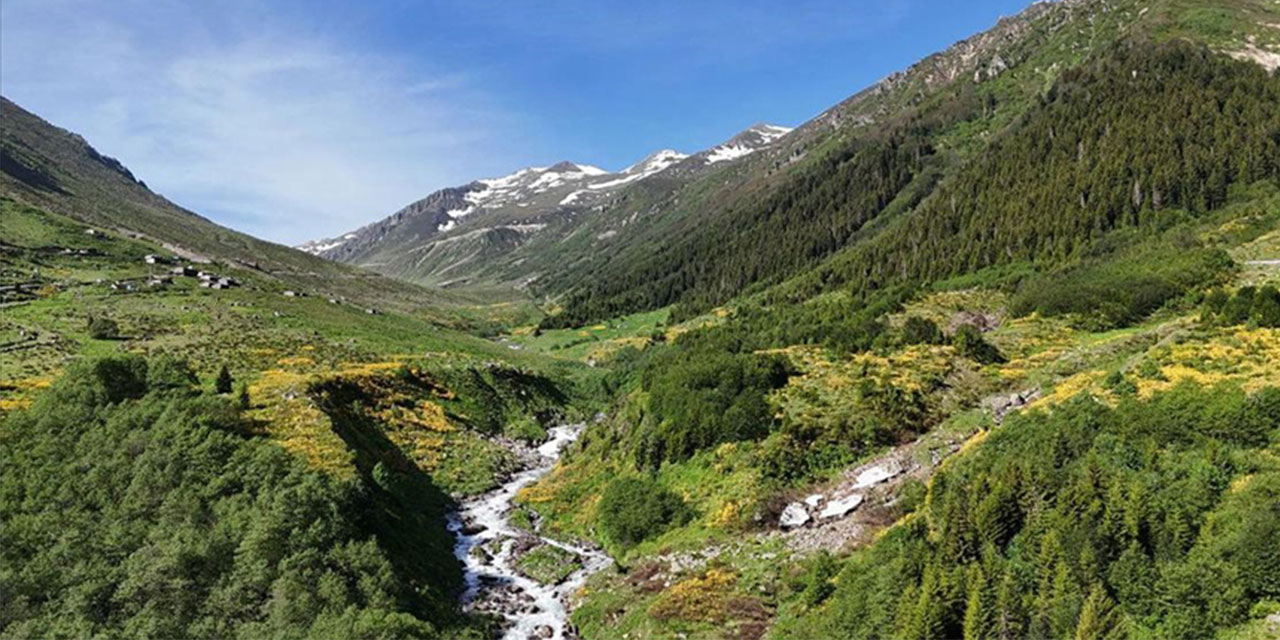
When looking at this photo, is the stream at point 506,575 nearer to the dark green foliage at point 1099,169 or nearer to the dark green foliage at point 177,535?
the dark green foliage at point 177,535

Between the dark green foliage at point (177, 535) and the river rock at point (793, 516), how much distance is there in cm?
1788

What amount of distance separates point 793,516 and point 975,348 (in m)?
25.4

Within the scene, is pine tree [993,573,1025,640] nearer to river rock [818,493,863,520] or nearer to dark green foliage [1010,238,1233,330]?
river rock [818,493,863,520]

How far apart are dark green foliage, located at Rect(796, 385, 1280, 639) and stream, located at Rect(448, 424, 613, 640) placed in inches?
587

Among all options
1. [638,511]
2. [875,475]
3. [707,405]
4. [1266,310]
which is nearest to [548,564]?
[638,511]

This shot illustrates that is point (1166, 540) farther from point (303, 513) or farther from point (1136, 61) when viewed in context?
point (1136, 61)

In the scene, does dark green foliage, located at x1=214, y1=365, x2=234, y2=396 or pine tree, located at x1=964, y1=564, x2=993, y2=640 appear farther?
dark green foliage, located at x1=214, y1=365, x2=234, y2=396

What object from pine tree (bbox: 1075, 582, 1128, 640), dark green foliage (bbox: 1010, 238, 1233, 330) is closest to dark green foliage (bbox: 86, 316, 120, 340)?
pine tree (bbox: 1075, 582, 1128, 640)

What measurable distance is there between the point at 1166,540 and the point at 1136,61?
146959mm

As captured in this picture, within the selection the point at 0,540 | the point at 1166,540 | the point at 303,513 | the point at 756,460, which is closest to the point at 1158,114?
the point at 756,460

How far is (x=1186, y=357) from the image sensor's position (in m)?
30.1

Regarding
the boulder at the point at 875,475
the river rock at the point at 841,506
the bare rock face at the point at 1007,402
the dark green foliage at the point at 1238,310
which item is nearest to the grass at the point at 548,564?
the river rock at the point at 841,506

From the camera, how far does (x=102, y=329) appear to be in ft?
235

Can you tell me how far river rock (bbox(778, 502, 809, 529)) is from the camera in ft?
108
